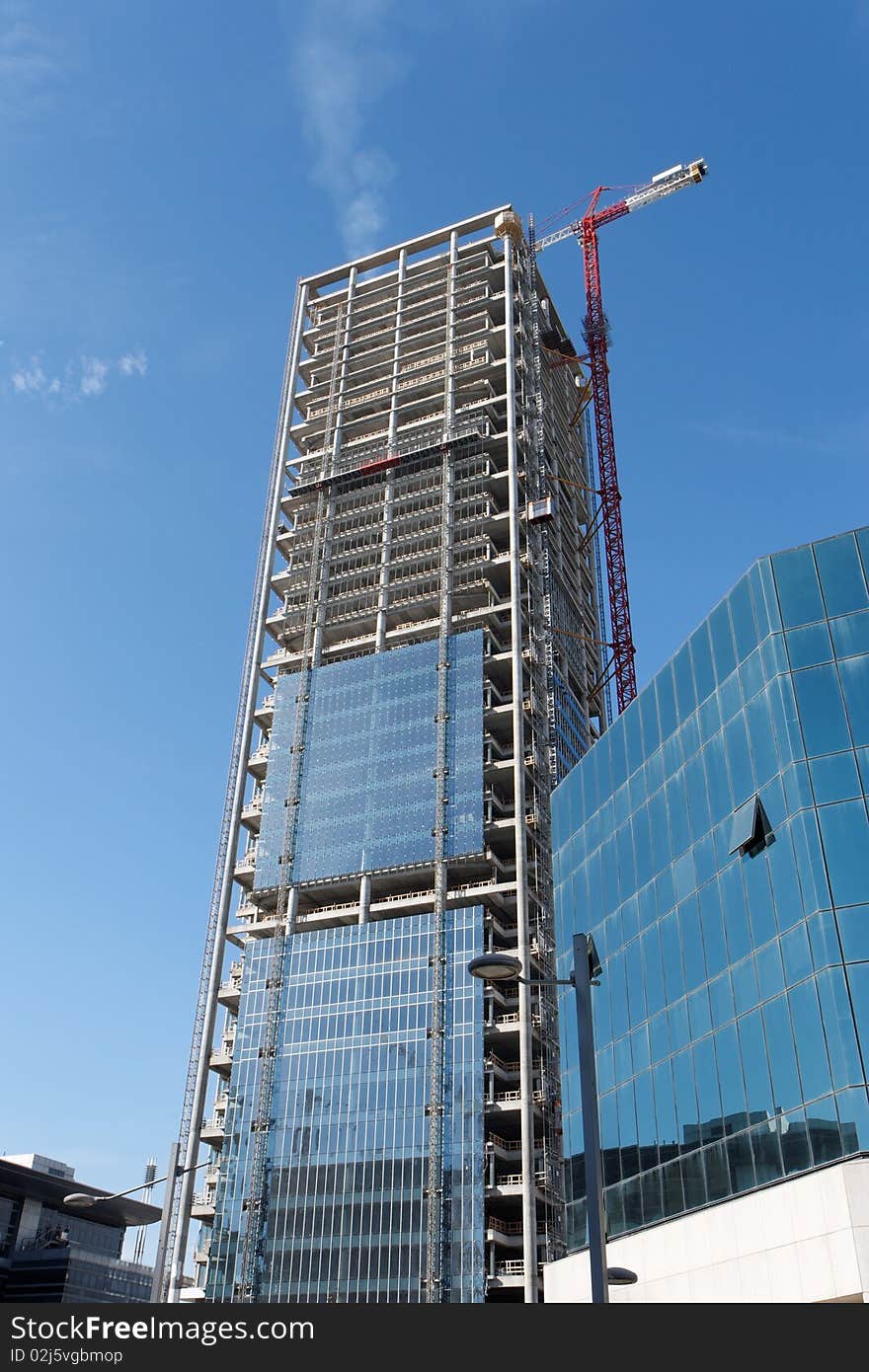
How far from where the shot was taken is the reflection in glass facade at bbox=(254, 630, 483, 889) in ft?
316

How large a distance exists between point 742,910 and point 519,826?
5208cm

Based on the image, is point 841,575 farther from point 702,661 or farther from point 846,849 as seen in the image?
point 846,849

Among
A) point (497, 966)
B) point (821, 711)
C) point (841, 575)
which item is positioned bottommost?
point (497, 966)

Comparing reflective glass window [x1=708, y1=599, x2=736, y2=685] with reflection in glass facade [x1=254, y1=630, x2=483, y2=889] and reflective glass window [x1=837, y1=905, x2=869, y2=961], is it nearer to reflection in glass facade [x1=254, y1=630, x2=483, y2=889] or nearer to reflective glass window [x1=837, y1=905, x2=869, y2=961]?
reflective glass window [x1=837, y1=905, x2=869, y2=961]

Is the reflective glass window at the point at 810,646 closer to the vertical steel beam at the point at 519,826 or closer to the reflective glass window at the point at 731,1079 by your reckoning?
the reflective glass window at the point at 731,1079

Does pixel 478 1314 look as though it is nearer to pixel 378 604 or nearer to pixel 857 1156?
pixel 857 1156

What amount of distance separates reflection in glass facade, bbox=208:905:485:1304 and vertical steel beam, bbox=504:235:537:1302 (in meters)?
3.20

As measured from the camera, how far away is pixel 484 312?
412 feet

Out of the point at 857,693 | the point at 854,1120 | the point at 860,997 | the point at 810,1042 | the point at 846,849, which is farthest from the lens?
the point at 857,693

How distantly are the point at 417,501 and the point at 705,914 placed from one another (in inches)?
3139

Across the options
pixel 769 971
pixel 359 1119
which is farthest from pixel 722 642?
pixel 359 1119

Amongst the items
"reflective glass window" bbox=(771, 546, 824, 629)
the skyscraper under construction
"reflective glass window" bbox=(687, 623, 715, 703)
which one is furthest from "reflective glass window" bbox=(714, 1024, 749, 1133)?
the skyscraper under construction

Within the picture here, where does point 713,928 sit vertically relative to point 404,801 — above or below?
below

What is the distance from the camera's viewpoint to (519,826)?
9294cm
